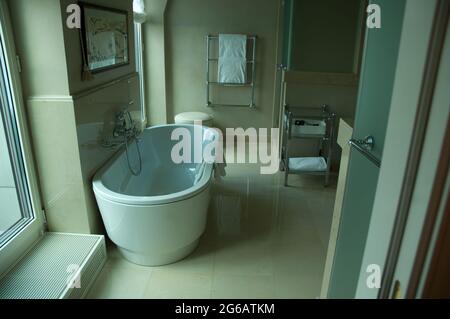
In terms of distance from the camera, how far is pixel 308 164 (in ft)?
11.9

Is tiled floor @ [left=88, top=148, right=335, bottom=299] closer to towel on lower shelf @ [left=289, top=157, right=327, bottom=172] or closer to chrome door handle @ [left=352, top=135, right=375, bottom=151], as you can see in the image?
towel on lower shelf @ [left=289, top=157, right=327, bottom=172]

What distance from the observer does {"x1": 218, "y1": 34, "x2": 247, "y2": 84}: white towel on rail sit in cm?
455

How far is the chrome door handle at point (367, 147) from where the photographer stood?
4.06ft

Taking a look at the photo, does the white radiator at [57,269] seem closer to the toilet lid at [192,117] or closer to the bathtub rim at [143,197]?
the bathtub rim at [143,197]

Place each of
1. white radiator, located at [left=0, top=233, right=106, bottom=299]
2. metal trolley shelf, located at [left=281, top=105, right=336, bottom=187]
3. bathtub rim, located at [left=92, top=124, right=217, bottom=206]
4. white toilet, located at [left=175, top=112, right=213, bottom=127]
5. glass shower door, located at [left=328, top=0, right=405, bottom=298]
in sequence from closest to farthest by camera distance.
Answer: glass shower door, located at [left=328, top=0, right=405, bottom=298]
white radiator, located at [left=0, top=233, right=106, bottom=299]
bathtub rim, located at [left=92, top=124, right=217, bottom=206]
metal trolley shelf, located at [left=281, top=105, right=336, bottom=187]
white toilet, located at [left=175, top=112, right=213, bottom=127]

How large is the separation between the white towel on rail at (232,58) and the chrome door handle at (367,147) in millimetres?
3508

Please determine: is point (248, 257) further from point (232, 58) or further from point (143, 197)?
point (232, 58)

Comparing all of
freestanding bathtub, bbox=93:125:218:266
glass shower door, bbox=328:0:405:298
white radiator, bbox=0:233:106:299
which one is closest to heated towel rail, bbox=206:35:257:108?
freestanding bathtub, bbox=93:125:218:266

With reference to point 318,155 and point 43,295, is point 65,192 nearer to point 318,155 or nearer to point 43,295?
point 43,295

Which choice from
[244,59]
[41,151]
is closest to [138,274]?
[41,151]

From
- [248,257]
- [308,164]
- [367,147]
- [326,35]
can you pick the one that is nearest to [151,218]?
[248,257]

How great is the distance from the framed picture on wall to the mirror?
5.79 feet

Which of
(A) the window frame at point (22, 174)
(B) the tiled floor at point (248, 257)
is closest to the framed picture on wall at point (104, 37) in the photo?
(A) the window frame at point (22, 174)

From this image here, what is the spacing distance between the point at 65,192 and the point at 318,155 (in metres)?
2.86
